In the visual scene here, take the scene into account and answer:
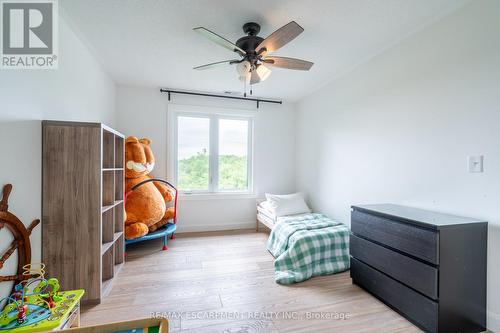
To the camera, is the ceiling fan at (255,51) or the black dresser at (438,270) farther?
the ceiling fan at (255,51)

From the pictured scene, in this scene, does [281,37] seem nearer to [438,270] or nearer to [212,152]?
[438,270]

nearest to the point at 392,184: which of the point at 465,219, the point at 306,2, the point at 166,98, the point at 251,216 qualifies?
the point at 465,219

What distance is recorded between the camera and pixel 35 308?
3.94ft

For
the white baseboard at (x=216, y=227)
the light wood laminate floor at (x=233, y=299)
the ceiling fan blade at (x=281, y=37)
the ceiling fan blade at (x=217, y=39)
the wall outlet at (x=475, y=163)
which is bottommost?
the light wood laminate floor at (x=233, y=299)

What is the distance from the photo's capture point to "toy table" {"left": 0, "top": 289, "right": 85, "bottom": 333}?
1.07 meters

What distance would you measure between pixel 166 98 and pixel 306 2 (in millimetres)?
2634

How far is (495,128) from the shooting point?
4.83 feet

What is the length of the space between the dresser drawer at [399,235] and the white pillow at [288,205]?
4.09 feet

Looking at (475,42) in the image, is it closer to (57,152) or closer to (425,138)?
(425,138)

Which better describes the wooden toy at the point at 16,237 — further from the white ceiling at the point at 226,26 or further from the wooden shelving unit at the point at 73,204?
the white ceiling at the point at 226,26

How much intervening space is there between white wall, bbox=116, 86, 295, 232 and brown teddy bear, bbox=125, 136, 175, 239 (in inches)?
21.6

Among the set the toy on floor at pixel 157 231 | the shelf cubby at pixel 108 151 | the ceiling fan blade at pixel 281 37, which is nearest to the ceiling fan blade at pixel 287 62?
the ceiling fan blade at pixel 281 37

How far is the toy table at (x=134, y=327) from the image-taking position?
0.74 meters

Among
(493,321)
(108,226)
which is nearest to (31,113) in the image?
(108,226)
